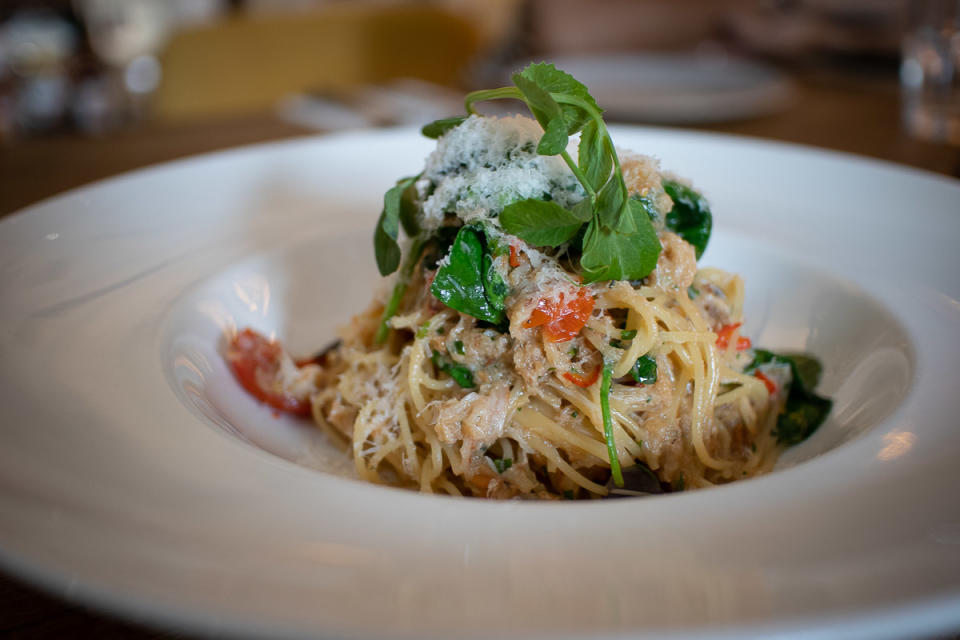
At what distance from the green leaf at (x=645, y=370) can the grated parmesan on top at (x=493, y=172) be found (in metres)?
0.47

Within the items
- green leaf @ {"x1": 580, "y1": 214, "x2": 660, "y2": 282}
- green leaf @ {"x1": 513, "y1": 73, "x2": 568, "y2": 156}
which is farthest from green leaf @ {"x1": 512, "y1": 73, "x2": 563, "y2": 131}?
green leaf @ {"x1": 580, "y1": 214, "x2": 660, "y2": 282}

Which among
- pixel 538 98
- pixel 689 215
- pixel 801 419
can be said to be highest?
pixel 538 98

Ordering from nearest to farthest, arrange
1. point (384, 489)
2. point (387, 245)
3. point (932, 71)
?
point (384, 489) → point (387, 245) → point (932, 71)

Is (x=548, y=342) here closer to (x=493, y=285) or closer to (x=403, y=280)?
(x=493, y=285)

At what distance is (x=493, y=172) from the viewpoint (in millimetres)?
1836

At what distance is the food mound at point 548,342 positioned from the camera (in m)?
1.78

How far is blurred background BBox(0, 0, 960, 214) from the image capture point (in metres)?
4.26

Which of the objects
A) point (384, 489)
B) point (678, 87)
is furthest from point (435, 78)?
point (384, 489)

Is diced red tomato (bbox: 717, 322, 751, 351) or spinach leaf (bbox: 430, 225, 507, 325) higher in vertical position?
spinach leaf (bbox: 430, 225, 507, 325)

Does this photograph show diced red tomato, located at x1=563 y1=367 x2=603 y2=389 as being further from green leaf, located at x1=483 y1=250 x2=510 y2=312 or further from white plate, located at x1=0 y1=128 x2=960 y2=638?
white plate, located at x1=0 y1=128 x2=960 y2=638

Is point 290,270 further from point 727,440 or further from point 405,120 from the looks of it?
point 405,120

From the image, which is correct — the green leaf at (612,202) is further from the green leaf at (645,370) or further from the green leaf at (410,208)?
the green leaf at (410,208)

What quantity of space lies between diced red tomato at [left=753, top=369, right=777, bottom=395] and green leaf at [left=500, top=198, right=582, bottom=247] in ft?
2.82

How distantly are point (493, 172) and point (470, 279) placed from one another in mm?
267
